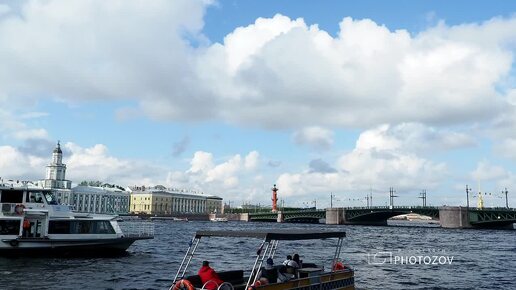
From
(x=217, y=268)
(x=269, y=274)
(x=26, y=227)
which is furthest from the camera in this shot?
(x=26, y=227)

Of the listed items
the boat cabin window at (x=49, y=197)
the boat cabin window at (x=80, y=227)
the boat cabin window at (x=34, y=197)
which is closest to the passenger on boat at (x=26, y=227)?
the boat cabin window at (x=80, y=227)

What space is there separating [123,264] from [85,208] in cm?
16768

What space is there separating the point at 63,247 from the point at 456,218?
11198 centimetres

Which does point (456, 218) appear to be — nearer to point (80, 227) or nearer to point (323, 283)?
point (80, 227)

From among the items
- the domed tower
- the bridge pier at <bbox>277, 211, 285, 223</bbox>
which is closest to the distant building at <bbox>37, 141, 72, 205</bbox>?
the domed tower

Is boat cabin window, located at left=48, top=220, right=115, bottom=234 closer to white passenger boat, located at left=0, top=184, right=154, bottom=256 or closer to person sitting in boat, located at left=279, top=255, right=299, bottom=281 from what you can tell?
white passenger boat, located at left=0, top=184, right=154, bottom=256

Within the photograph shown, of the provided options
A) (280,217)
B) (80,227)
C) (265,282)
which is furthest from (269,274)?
(280,217)

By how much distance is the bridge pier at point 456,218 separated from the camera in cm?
12850

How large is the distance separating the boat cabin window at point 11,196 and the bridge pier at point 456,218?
4469 inches

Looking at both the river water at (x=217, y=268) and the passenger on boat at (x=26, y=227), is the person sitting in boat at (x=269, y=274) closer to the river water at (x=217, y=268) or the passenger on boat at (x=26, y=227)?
the river water at (x=217, y=268)

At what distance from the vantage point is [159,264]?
37031 mm

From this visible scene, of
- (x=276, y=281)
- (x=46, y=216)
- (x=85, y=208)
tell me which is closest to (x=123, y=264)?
(x=46, y=216)

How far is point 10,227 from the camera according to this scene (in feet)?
119

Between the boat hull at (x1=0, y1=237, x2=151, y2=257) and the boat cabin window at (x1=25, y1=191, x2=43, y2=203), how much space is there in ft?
11.4
